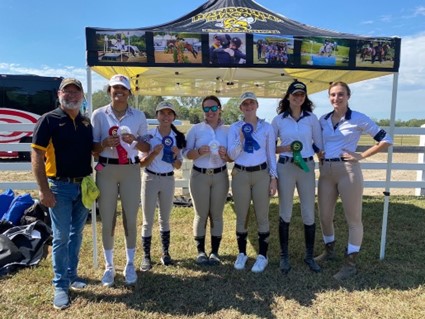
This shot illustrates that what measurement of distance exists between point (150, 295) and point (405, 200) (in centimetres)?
650

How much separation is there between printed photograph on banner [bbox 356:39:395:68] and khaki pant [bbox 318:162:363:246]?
118 cm

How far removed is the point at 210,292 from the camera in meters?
3.33

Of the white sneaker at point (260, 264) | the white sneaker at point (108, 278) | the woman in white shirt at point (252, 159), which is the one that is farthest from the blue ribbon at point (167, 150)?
the white sneaker at point (260, 264)

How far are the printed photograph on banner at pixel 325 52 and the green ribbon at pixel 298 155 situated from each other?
0.93 metres

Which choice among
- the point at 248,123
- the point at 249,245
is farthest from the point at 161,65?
the point at 249,245

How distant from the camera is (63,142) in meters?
2.87

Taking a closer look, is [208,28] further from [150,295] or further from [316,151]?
[150,295]

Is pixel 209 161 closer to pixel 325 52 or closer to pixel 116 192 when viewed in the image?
pixel 116 192

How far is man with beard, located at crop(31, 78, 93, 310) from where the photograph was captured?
2791mm

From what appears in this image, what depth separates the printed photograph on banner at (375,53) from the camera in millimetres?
3797

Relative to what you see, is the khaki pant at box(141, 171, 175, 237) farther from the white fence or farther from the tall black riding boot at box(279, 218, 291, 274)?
the white fence

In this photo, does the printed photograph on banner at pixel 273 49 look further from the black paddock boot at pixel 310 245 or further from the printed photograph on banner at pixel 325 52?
the black paddock boot at pixel 310 245

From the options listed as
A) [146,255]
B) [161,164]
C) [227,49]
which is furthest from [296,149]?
[146,255]

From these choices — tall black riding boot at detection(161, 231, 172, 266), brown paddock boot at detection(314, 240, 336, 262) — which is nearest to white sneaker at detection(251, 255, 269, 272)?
brown paddock boot at detection(314, 240, 336, 262)
